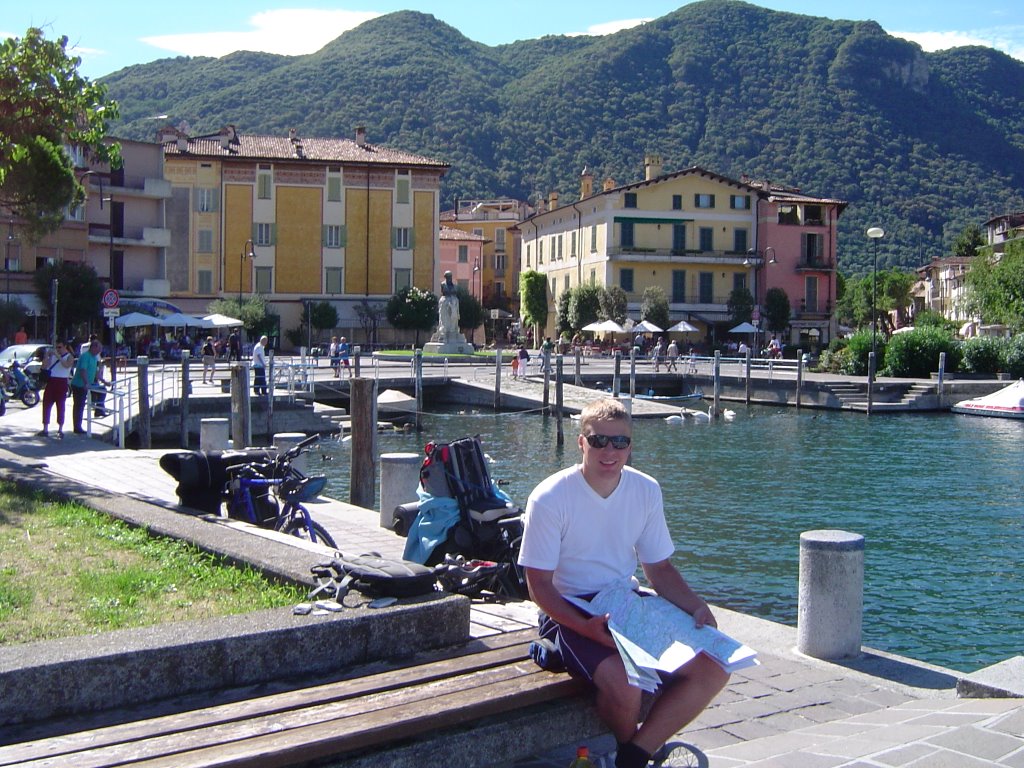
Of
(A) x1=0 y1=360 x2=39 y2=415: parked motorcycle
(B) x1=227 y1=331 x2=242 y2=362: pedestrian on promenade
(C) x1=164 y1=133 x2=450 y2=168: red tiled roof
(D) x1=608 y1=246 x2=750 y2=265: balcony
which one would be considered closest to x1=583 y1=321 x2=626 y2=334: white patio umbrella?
(D) x1=608 y1=246 x2=750 y2=265: balcony

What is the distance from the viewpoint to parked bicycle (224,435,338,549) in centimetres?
1007

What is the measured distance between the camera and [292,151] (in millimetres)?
64562

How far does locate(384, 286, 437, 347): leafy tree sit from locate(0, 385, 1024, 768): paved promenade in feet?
176

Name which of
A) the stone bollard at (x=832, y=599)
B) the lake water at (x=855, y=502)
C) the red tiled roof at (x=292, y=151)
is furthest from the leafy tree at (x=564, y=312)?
the stone bollard at (x=832, y=599)

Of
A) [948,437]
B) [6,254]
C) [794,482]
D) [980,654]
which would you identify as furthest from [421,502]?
[6,254]

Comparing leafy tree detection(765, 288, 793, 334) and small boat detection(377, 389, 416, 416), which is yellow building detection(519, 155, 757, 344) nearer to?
leafy tree detection(765, 288, 793, 334)

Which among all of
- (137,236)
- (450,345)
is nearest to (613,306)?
(450,345)

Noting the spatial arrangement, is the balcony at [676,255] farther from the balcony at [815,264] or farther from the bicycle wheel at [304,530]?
the bicycle wheel at [304,530]

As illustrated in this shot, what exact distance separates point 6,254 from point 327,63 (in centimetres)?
9912

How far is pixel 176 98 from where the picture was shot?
136 m

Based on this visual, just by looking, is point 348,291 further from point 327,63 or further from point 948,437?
point 327,63

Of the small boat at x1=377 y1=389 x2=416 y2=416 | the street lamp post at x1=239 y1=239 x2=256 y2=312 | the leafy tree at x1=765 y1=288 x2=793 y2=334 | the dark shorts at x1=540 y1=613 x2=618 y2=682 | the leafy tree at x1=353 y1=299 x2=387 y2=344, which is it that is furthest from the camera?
the leafy tree at x1=765 y1=288 x2=793 y2=334

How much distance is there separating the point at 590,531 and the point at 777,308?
64.3m

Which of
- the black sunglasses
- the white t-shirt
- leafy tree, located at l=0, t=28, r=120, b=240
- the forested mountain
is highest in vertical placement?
the forested mountain
